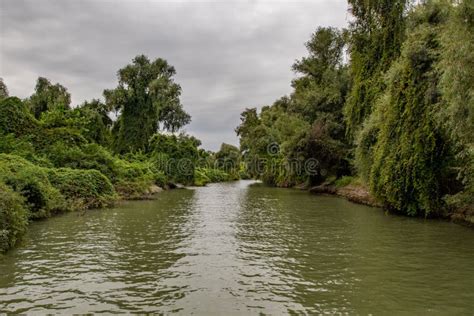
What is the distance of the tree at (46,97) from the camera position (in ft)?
136

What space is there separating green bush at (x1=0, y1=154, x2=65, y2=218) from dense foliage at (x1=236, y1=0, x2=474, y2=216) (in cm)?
1507

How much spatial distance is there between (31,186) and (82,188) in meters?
4.77

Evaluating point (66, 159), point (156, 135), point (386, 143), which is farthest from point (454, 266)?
point (156, 135)

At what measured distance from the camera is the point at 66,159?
23938 millimetres

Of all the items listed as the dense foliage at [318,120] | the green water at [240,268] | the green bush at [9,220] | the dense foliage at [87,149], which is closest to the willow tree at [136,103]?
the dense foliage at [87,149]

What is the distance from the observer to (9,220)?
392 inches

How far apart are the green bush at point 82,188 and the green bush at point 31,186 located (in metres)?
1.64

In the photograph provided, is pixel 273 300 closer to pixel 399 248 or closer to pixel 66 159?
pixel 399 248

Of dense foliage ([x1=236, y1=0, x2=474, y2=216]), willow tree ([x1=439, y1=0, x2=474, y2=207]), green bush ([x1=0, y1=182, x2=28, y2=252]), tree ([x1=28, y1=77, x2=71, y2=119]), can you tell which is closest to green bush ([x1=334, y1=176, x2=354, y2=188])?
dense foliage ([x1=236, y1=0, x2=474, y2=216])

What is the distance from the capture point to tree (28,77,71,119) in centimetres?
4138

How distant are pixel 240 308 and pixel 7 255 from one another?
259 inches

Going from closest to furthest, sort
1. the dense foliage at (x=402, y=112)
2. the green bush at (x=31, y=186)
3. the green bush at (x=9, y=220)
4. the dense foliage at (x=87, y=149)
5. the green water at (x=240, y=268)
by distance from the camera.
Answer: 1. the green water at (x=240, y=268)
2. the green bush at (x=9, y=220)
3. the dense foliage at (x=402, y=112)
4. the green bush at (x=31, y=186)
5. the dense foliage at (x=87, y=149)

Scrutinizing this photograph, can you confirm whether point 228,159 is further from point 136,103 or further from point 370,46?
point 370,46

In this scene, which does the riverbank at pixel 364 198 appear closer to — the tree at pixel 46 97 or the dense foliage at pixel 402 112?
the dense foliage at pixel 402 112
